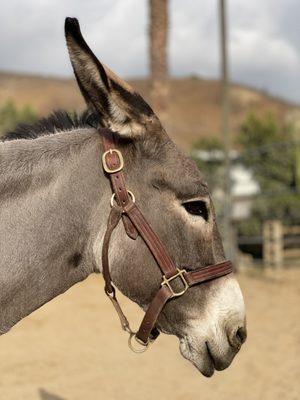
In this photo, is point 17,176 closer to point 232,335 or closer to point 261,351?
point 232,335

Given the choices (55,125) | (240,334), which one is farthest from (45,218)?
(240,334)

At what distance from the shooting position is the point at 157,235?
2826 millimetres

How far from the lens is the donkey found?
2.70 metres

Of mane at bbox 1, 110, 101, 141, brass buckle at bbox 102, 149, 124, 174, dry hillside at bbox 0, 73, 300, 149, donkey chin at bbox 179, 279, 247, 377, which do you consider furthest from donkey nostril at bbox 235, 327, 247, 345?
dry hillside at bbox 0, 73, 300, 149

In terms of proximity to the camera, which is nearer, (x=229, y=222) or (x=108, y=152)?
(x=108, y=152)

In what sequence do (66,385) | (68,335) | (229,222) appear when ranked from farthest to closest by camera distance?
1. (229,222)
2. (68,335)
3. (66,385)

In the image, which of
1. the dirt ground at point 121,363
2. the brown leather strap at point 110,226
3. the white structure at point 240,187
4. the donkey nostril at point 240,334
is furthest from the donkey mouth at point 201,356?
the white structure at point 240,187

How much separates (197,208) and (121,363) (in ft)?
16.7

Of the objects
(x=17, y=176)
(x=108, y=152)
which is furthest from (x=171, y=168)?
(x=17, y=176)

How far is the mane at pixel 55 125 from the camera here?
3.08m

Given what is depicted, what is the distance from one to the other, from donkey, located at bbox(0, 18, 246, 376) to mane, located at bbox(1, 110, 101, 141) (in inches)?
3.4

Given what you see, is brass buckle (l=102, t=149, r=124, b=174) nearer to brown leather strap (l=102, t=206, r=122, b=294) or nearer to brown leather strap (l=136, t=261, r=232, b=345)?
brown leather strap (l=102, t=206, r=122, b=294)

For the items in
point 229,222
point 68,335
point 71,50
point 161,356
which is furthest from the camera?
point 229,222

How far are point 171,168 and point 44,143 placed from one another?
0.62 meters
